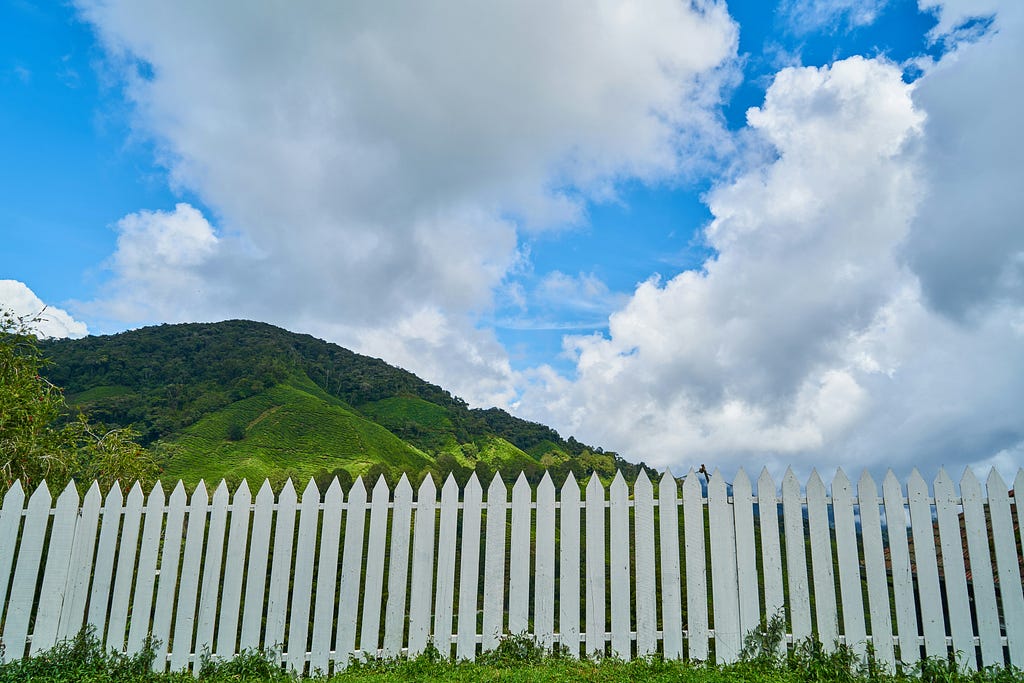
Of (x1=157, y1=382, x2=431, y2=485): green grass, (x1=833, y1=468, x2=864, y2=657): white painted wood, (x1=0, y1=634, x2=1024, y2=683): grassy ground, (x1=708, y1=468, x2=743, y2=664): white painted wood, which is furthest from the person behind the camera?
(x1=157, y1=382, x2=431, y2=485): green grass

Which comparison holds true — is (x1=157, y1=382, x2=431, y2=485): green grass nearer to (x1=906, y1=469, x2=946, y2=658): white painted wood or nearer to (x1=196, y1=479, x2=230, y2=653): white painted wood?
(x1=196, y1=479, x2=230, y2=653): white painted wood

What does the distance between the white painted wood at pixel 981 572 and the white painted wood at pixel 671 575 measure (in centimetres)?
266

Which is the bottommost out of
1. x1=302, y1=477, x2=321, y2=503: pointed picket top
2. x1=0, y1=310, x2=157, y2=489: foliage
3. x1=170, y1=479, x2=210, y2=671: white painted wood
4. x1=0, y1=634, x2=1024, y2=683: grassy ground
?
x1=0, y1=634, x2=1024, y2=683: grassy ground

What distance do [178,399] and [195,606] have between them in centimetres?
1778

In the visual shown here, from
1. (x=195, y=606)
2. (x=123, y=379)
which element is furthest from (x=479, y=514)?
(x=123, y=379)

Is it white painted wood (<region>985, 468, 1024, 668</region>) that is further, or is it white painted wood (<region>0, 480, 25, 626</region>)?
white painted wood (<region>0, 480, 25, 626</region>)

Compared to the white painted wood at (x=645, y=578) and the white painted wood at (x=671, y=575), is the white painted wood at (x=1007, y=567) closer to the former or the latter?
the white painted wood at (x=671, y=575)

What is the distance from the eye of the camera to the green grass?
659 inches

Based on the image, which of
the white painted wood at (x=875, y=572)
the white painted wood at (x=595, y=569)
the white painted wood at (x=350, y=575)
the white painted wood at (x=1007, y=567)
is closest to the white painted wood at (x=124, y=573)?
the white painted wood at (x=350, y=575)

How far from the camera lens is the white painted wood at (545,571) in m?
5.55

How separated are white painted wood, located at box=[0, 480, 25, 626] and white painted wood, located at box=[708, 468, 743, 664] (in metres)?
6.91

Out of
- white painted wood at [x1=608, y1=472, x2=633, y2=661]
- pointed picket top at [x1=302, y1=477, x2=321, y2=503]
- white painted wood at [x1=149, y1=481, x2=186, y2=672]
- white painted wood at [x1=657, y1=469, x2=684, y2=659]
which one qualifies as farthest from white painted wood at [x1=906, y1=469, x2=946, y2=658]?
white painted wood at [x1=149, y1=481, x2=186, y2=672]

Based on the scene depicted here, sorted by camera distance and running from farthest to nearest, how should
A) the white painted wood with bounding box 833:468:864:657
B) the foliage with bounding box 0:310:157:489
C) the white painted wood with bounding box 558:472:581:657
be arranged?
the foliage with bounding box 0:310:157:489 < the white painted wood with bounding box 558:472:581:657 < the white painted wood with bounding box 833:468:864:657

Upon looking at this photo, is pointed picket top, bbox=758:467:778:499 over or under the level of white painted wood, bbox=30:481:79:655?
over
